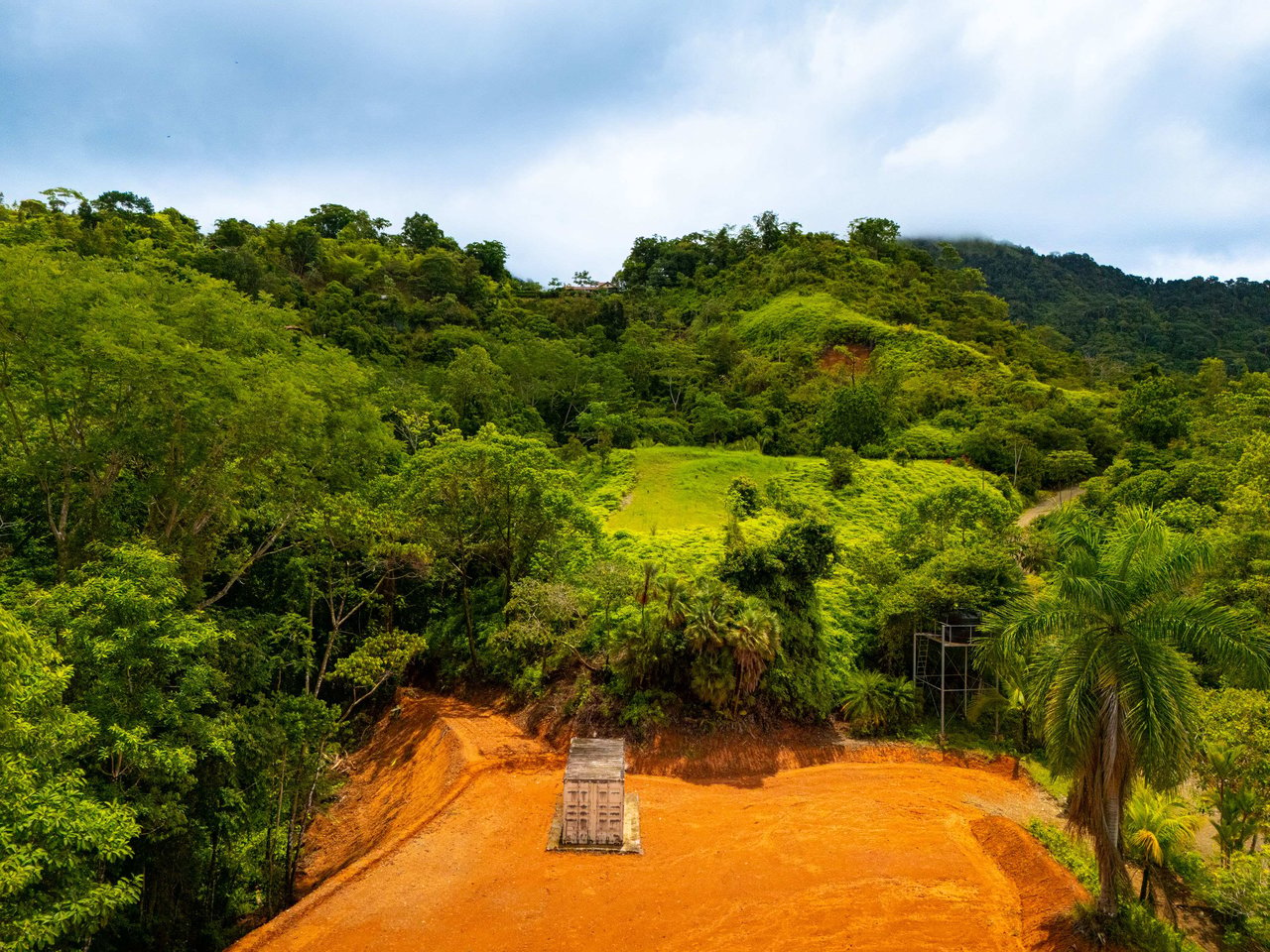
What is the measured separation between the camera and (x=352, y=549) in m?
19.7

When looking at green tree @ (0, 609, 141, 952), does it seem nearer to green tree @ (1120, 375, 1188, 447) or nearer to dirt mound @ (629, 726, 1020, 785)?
dirt mound @ (629, 726, 1020, 785)

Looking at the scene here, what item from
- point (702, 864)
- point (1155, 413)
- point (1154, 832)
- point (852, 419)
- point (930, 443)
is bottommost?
point (702, 864)

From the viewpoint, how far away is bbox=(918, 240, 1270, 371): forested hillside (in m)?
102

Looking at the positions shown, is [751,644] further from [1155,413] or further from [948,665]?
[1155,413]

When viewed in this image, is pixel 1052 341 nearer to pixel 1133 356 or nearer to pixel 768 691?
pixel 1133 356

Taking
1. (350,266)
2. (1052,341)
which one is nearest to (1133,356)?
(1052,341)

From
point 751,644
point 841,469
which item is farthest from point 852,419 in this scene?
point 751,644

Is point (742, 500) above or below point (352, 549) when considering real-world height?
above

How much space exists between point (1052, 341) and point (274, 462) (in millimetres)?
88306

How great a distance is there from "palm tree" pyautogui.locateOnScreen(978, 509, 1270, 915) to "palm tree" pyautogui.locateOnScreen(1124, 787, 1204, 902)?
123 cm

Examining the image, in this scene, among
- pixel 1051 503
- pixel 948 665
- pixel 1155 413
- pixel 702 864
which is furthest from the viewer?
pixel 1155 413

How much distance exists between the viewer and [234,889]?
1382 cm

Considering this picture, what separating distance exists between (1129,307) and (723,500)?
126 m

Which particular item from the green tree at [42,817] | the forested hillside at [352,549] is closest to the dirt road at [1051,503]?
the forested hillside at [352,549]
